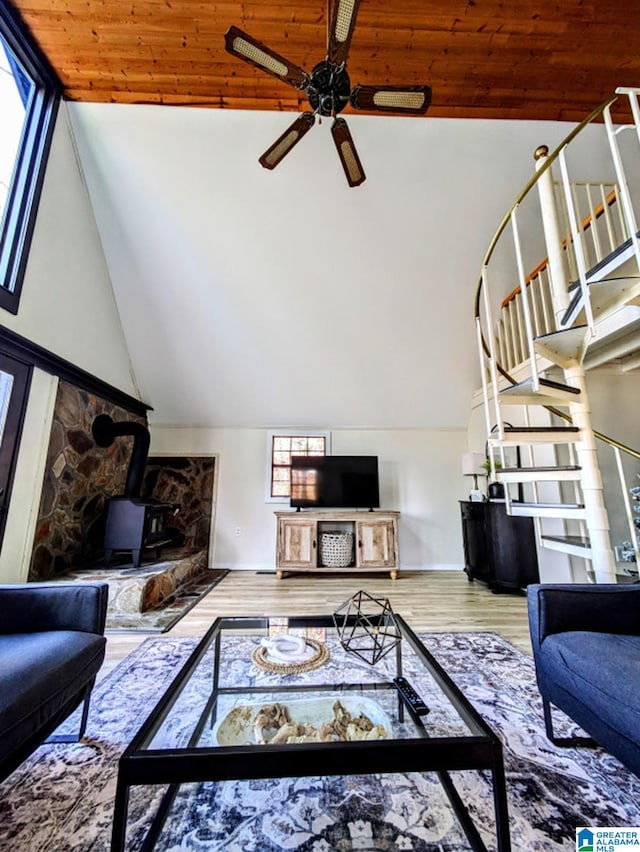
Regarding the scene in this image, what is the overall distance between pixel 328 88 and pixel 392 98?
0.36 metres

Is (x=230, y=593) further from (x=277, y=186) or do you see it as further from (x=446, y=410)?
(x=277, y=186)

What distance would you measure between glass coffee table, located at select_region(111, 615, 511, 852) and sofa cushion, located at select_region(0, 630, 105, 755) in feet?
1.47

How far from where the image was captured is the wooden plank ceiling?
2738mm

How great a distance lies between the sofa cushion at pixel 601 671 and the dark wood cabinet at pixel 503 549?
246 centimetres

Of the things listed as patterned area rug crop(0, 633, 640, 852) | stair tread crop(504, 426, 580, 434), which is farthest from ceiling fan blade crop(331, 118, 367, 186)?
patterned area rug crop(0, 633, 640, 852)

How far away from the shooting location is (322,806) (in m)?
1.22

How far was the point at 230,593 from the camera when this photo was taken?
12.6ft

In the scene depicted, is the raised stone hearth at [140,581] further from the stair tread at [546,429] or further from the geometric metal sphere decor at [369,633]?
the stair tread at [546,429]

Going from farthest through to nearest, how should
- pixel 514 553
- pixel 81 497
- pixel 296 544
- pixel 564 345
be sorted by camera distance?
pixel 296 544, pixel 514 553, pixel 81 497, pixel 564 345

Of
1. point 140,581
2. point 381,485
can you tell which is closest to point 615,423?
point 381,485

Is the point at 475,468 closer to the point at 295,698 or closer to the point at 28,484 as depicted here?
the point at 295,698

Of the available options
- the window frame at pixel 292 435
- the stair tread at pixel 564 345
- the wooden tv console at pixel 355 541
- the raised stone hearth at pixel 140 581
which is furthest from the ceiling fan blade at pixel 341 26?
the wooden tv console at pixel 355 541
